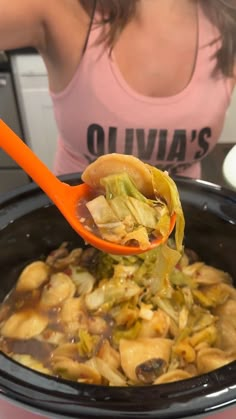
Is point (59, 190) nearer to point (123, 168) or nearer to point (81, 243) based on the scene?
point (123, 168)

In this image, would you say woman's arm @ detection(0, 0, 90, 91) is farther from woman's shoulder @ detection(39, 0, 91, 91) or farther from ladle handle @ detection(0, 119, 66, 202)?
ladle handle @ detection(0, 119, 66, 202)

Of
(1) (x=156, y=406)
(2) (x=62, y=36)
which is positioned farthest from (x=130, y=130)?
(1) (x=156, y=406)

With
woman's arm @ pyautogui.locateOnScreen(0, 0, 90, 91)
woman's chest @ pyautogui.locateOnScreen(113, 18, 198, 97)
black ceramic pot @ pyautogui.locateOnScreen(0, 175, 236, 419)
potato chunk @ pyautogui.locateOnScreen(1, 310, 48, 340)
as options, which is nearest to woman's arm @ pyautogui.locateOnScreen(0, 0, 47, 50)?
woman's arm @ pyautogui.locateOnScreen(0, 0, 90, 91)

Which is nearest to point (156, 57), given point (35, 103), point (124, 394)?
point (124, 394)

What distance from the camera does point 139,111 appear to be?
0.99 meters

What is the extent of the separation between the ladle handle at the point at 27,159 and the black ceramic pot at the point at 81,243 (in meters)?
0.13

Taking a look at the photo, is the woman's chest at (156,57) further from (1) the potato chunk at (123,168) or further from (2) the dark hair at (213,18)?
(1) the potato chunk at (123,168)

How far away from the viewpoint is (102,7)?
3.12 ft

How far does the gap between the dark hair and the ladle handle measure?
1.51 ft

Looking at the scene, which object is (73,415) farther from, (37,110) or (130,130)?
(37,110)

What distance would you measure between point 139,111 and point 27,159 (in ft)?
1.47

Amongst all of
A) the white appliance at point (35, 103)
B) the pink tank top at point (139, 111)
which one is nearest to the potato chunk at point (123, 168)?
the pink tank top at point (139, 111)

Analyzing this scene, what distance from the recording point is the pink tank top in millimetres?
981

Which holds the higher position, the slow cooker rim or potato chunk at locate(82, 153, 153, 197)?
potato chunk at locate(82, 153, 153, 197)
